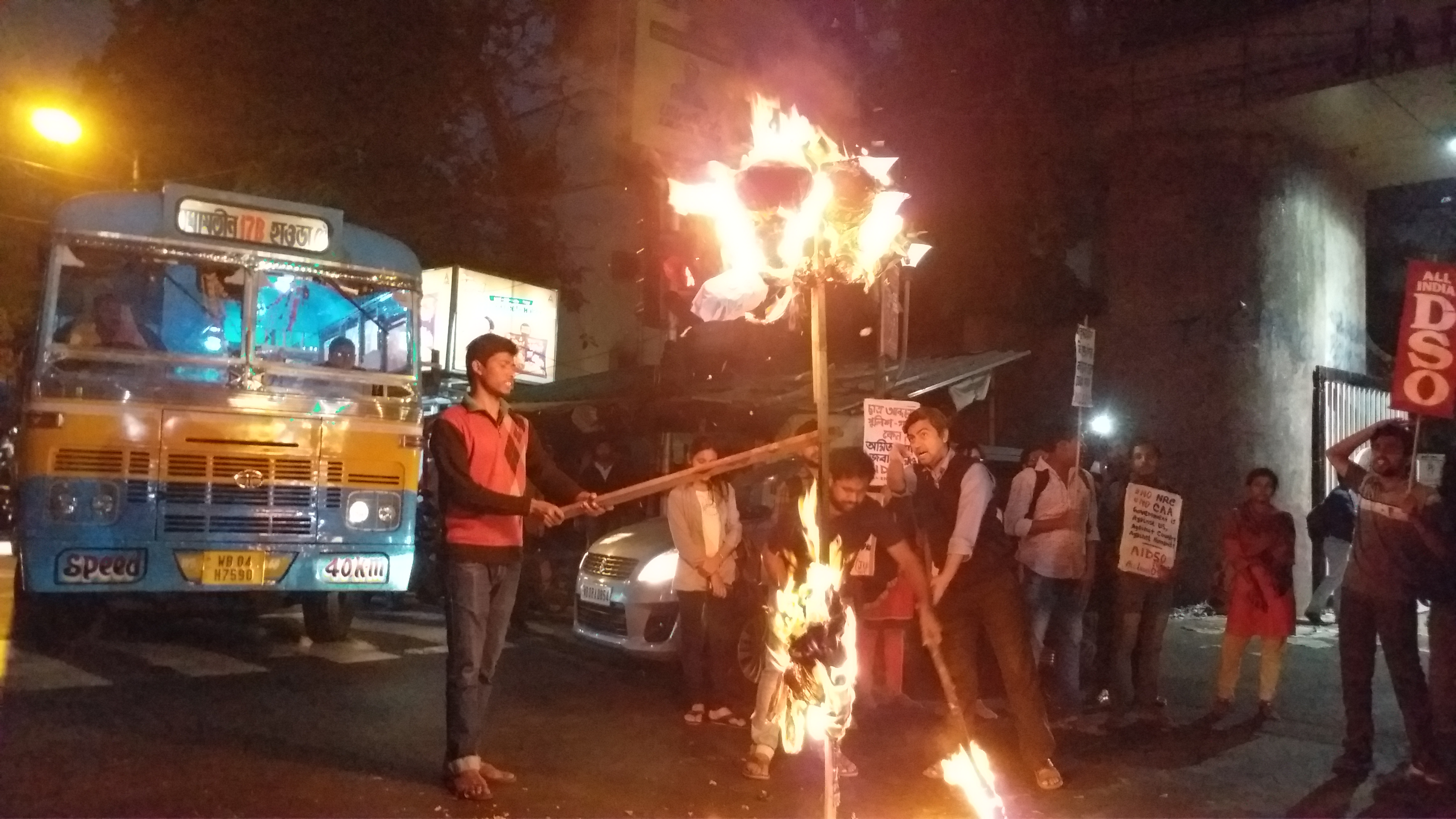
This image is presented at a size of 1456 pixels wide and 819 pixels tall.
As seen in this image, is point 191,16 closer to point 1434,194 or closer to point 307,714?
point 307,714

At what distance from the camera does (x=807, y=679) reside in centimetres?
502

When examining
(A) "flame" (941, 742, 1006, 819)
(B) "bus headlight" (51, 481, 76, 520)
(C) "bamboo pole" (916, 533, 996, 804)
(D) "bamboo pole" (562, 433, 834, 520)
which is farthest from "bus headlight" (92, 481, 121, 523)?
(A) "flame" (941, 742, 1006, 819)

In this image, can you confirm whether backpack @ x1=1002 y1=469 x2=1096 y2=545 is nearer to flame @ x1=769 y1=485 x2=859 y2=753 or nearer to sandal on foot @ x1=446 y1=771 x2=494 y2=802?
flame @ x1=769 y1=485 x2=859 y2=753

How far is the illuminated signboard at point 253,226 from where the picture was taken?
866 centimetres

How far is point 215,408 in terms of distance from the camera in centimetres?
841

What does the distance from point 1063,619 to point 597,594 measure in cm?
348

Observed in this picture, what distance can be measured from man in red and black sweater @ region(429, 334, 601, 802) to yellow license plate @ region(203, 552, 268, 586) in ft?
11.3

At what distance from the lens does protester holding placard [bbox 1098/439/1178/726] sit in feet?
25.8

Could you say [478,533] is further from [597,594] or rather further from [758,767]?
[597,594]

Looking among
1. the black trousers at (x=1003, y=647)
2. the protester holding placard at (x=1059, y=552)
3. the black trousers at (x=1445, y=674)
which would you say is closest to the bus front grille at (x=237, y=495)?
the black trousers at (x=1003, y=647)

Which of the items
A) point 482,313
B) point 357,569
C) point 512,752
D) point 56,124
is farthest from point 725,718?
point 482,313

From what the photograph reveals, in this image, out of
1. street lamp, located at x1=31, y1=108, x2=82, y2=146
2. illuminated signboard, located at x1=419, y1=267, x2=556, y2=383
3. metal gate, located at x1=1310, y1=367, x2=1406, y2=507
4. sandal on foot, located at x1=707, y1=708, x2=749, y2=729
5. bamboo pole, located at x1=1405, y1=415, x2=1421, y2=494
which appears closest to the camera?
bamboo pole, located at x1=1405, y1=415, x2=1421, y2=494

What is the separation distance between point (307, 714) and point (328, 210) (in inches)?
156

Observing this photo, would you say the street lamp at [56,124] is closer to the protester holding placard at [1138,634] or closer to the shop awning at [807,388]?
the shop awning at [807,388]
